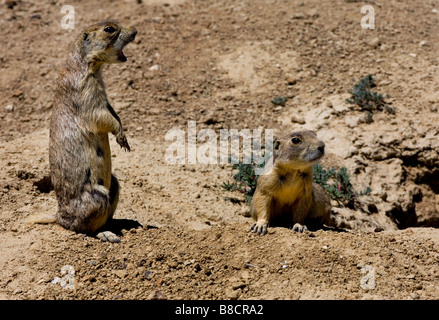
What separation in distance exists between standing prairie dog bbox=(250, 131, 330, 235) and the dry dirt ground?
0.27m

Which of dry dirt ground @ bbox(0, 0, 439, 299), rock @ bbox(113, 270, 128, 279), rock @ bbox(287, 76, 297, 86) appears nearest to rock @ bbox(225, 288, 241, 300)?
dry dirt ground @ bbox(0, 0, 439, 299)

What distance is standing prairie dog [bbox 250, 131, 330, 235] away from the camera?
594 cm

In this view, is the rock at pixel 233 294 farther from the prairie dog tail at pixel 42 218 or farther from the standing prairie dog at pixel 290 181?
the prairie dog tail at pixel 42 218

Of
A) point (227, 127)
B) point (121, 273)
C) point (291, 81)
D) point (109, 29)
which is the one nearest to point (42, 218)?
point (121, 273)

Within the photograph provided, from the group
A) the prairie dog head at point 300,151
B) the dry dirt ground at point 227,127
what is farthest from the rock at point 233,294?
the prairie dog head at point 300,151

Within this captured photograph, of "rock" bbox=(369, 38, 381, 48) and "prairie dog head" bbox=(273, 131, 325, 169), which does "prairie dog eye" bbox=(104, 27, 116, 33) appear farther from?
"rock" bbox=(369, 38, 381, 48)

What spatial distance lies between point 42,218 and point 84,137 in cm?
109

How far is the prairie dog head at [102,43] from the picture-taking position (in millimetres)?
6043

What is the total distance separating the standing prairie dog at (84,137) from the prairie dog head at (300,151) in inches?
72.7

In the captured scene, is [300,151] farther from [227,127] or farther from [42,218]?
[227,127]

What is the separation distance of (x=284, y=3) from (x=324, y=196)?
238 inches

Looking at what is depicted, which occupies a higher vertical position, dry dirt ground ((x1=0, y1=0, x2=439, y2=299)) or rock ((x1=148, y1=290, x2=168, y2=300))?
dry dirt ground ((x1=0, y1=0, x2=439, y2=299))

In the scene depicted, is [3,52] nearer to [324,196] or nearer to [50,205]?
[50,205]

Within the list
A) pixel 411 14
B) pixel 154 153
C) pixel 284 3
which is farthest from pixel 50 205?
pixel 411 14
